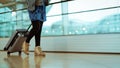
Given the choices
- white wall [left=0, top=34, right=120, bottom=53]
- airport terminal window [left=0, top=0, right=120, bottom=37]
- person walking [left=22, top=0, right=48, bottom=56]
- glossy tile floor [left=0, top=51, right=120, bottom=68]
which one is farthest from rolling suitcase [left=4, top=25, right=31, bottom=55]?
glossy tile floor [left=0, top=51, right=120, bottom=68]

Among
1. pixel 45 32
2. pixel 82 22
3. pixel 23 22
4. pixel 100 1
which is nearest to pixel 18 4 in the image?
pixel 23 22

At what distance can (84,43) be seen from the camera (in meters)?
4.55

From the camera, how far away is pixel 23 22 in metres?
6.34

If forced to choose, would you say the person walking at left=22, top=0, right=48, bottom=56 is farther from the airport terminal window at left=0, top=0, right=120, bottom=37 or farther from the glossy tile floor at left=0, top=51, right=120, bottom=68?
the airport terminal window at left=0, top=0, right=120, bottom=37

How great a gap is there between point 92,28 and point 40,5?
1455 millimetres

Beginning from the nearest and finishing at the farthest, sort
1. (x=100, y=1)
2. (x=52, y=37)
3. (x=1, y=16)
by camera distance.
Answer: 1. (x=100, y=1)
2. (x=52, y=37)
3. (x=1, y=16)

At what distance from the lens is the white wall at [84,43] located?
161 inches

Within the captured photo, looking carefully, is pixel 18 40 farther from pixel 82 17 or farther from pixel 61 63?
pixel 61 63

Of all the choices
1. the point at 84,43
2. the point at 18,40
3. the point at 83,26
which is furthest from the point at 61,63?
the point at 83,26

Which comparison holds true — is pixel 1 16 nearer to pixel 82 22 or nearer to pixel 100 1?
pixel 82 22

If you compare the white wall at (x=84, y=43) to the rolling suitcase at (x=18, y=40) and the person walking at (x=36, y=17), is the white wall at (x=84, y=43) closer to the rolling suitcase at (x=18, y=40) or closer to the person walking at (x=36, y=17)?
the rolling suitcase at (x=18, y=40)

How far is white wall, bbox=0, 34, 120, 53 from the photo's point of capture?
13.4 ft

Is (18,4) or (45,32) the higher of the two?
(18,4)

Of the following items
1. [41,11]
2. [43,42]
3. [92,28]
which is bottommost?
[43,42]
